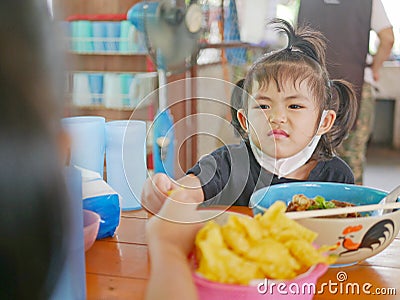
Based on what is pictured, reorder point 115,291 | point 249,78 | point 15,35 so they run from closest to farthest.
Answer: point 15,35 → point 115,291 → point 249,78

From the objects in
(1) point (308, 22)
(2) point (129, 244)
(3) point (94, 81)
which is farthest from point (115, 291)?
(1) point (308, 22)

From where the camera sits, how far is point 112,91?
1.54 ft

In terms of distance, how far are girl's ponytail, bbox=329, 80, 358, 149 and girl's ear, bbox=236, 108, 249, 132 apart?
114mm

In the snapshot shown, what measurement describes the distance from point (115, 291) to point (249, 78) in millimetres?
246

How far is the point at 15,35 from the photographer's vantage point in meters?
0.31

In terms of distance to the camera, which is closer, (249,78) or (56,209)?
(56,209)

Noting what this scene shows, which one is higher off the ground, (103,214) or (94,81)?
(94,81)

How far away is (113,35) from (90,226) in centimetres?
16

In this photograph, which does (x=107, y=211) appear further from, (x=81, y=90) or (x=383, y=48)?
(x=383, y=48)

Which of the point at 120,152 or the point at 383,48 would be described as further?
the point at 383,48

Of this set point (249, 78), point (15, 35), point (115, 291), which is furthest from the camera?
point (249, 78)

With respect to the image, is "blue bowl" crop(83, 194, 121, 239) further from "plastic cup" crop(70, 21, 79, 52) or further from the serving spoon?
the serving spoon

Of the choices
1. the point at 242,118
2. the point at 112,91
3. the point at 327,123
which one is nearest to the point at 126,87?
the point at 112,91

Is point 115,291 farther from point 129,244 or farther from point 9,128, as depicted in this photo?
point 9,128
